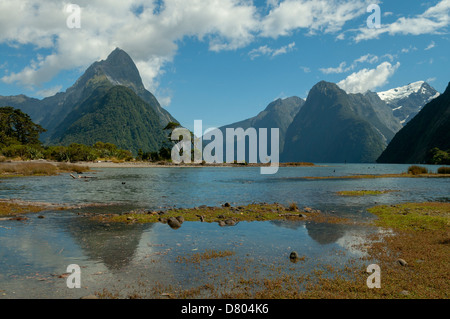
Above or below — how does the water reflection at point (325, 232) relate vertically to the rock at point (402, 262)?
below

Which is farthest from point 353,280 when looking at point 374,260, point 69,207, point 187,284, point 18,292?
point 69,207

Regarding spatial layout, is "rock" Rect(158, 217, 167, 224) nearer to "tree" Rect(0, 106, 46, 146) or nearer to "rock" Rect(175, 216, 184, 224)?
"rock" Rect(175, 216, 184, 224)

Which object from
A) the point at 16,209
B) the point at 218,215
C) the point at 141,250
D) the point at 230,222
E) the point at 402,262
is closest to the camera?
the point at 402,262

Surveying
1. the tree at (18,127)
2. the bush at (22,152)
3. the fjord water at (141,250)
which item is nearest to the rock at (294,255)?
the fjord water at (141,250)

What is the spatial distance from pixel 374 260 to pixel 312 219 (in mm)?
12053

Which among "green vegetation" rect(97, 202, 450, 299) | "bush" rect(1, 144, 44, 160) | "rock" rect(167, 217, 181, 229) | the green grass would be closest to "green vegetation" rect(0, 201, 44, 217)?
"rock" rect(167, 217, 181, 229)

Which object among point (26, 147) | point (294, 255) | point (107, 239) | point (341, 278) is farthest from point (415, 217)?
point (26, 147)

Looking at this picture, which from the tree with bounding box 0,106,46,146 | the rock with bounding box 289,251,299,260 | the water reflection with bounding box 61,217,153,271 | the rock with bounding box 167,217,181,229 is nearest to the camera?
the water reflection with bounding box 61,217,153,271

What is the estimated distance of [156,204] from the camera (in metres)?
36.8

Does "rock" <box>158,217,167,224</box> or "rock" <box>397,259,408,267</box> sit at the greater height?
"rock" <box>158,217,167,224</box>

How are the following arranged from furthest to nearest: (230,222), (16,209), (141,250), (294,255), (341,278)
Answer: (16,209) < (230,222) < (141,250) < (294,255) < (341,278)

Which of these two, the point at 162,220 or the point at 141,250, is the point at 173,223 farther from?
the point at 141,250

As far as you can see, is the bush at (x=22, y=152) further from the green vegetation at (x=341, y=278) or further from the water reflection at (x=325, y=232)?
the green vegetation at (x=341, y=278)

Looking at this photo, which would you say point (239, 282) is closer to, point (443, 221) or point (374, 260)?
point (374, 260)
